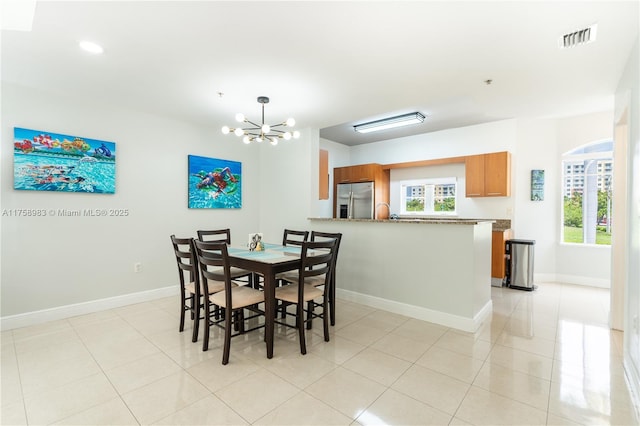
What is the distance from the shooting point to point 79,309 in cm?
337

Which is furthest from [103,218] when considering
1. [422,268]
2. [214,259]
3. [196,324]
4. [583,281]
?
[583,281]

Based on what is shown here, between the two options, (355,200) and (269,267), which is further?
(355,200)

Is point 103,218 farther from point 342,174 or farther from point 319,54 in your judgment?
point 342,174

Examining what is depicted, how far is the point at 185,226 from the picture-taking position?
4.26 meters

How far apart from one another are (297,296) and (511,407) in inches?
65.3

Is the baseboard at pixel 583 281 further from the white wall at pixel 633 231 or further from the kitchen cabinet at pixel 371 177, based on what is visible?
the kitchen cabinet at pixel 371 177

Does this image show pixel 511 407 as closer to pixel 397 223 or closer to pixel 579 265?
pixel 397 223

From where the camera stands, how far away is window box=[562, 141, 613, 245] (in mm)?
4555

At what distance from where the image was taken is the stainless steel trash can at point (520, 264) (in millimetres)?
4395

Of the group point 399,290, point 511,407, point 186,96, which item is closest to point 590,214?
point 399,290

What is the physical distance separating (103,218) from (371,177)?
4435mm

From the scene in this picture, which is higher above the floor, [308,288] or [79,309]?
[308,288]

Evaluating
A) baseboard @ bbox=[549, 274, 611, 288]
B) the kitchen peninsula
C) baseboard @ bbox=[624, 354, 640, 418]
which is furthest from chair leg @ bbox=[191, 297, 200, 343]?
baseboard @ bbox=[549, 274, 611, 288]

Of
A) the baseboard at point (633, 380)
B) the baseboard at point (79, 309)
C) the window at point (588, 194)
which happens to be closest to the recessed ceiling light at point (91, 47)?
the baseboard at point (79, 309)
